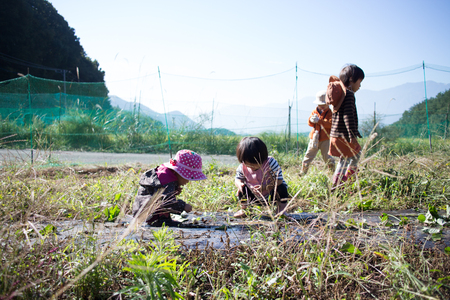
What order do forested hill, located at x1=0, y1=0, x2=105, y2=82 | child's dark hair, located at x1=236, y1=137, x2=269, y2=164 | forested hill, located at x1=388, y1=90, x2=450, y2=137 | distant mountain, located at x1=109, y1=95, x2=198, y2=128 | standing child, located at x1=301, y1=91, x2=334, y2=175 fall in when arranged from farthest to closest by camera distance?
forested hill, located at x1=0, y1=0, x2=105, y2=82 → forested hill, located at x1=388, y1=90, x2=450, y2=137 → distant mountain, located at x1=109, y1=95, x2=198, y2=128 → standing child, located at x1=301, y1=91, x2=334, y2=175 → child's dark hair, located at x1=236, y1=137, x2=269, y2=164

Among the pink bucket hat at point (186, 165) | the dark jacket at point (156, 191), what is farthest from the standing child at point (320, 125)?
the dark jacket at point (156, 191)

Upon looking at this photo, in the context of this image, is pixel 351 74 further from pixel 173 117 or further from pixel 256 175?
pixel 173 117

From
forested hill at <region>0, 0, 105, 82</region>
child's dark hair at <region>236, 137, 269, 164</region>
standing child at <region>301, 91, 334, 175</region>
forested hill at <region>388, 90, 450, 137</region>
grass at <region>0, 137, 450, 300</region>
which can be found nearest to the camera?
grass at <region>0, 137, 450, 300</region>

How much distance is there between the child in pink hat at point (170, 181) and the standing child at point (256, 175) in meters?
0.44

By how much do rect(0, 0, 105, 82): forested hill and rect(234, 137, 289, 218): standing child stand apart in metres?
17.6

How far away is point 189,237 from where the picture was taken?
177 cm

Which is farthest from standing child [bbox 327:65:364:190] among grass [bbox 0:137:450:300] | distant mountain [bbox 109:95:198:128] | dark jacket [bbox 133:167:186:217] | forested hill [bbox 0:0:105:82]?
forested hill [bbox 0:0:105:82]

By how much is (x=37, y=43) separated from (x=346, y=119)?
21.0 metres

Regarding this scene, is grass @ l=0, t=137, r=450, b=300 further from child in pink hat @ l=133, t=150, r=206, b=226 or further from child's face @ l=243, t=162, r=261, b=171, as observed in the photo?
child's face @ l=243, t=162, r=261, b=171

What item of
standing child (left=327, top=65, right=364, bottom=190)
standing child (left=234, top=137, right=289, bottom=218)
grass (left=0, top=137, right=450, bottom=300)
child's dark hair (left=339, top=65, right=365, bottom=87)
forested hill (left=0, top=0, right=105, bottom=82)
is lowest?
grass (left=0, top=137, right=450, bottom=300)

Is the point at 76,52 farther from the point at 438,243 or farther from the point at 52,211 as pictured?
the point at 438,243

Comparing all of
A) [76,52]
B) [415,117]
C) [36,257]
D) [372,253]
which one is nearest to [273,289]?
[372,253]

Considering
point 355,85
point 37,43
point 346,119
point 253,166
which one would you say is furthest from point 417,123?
point 37,43

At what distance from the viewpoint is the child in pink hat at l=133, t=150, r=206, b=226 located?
2219mm
